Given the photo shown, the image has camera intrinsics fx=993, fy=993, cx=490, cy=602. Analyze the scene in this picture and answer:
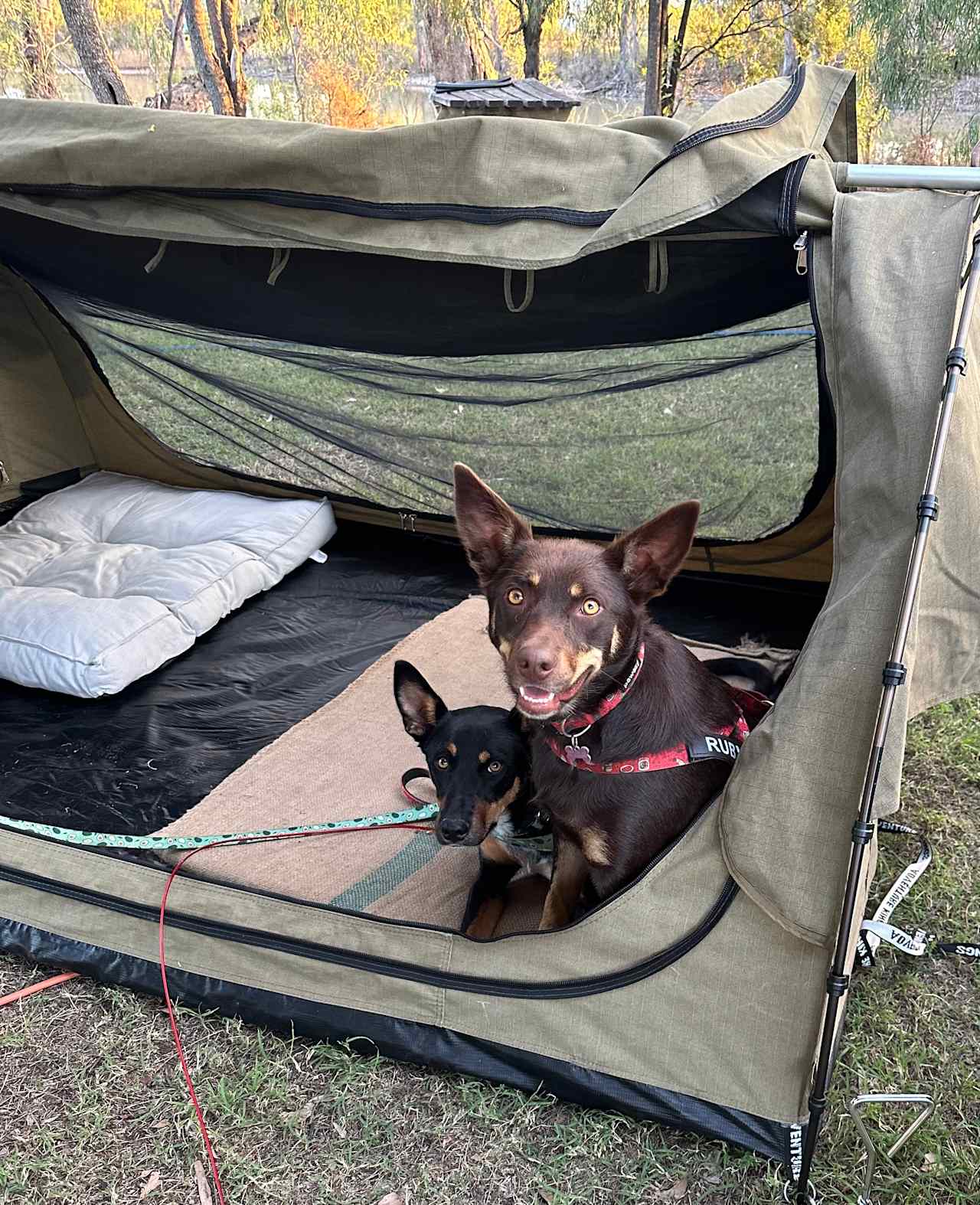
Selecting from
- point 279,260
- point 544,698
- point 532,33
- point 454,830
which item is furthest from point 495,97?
point 532,33

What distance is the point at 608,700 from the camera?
190cm

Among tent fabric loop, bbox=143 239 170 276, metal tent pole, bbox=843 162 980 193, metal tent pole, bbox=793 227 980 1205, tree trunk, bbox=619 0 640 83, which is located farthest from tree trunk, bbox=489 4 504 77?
metal tent pole, bbox=793 227 980 1205

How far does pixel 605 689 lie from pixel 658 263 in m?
0.98

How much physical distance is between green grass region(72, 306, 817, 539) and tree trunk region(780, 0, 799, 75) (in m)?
7.09

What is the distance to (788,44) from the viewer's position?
31.4 ft

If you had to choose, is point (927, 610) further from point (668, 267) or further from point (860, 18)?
point (860, 18)

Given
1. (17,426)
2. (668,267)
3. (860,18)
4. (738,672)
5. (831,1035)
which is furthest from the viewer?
(860,18)

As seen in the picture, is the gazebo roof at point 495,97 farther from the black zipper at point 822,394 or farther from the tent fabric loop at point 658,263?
the black zipper at point 822,394


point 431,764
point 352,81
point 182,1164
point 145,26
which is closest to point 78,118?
point 431,764

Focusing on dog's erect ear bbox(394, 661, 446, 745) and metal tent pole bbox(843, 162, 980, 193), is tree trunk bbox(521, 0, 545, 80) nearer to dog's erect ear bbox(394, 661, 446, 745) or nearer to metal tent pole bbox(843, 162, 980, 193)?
metal tent pole bbox(843, 162, 980, 193)

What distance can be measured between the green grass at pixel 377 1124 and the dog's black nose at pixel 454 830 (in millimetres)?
467

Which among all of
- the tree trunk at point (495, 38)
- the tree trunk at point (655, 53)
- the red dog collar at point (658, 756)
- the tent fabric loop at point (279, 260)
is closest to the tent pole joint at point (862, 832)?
the red dog collar at point (658, 756)

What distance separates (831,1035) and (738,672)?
118 cm

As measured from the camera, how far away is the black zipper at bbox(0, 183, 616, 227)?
1.99 m
